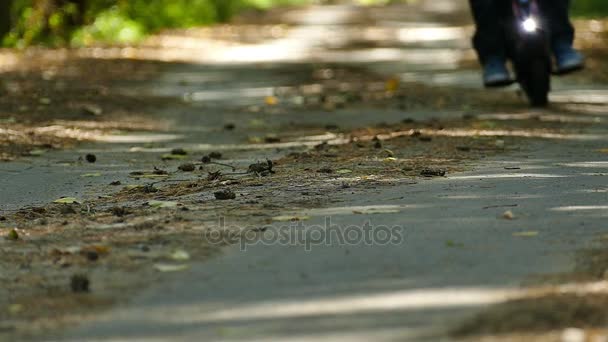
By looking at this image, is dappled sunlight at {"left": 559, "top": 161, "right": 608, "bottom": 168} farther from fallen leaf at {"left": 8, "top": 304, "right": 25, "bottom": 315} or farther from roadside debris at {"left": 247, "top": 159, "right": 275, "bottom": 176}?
fallen leaf at {"left": 8, "top": 304, "right": 25, "bottom": 315}

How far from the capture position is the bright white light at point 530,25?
10.9 m

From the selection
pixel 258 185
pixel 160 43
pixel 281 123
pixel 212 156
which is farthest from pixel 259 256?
pixel 160 43

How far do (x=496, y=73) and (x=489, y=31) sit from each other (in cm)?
43

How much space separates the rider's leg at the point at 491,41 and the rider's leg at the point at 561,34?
1.43 feet

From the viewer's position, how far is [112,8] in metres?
24.1

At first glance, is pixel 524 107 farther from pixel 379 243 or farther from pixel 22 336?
pixel 22 336

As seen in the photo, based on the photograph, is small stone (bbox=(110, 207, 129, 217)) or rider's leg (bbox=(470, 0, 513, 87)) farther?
rider's leg (bbox=(470, 0, 513, 87))

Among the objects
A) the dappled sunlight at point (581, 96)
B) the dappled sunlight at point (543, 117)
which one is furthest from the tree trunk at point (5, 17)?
the dappled sunlight at point (543, 117)

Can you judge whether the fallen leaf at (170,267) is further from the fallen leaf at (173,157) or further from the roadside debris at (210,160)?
the fallen leaf at (173,157)

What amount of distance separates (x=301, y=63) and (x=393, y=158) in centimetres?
1065

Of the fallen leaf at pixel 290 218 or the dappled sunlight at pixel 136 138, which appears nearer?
the fallen leaf at pixel 290 218

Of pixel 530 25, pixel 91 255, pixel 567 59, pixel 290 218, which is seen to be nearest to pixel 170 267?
pixel 91 255

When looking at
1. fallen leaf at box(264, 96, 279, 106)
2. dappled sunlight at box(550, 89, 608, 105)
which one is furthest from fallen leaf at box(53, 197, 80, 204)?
dappled sunlight at box(550, 89, 608, 105)

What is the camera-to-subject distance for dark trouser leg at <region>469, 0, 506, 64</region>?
11.3 m
